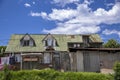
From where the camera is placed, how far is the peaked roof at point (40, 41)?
54.1 metres

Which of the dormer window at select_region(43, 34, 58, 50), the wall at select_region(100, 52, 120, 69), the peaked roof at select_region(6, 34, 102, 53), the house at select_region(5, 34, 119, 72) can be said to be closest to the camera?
the wall at select_region(100, 52, 120, 69)

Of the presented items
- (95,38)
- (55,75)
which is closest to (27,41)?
(95,38)

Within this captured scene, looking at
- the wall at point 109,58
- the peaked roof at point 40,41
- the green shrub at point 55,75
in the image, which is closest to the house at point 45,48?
the peaked roof at point 40,41

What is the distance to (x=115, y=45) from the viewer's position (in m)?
76.4

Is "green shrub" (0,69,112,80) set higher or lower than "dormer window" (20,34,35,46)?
lower

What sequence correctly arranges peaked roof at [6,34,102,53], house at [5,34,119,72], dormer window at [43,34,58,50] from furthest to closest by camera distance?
dormer window at [43,34,58,50] → peaked roof at [6,34,102,53] → house at [5,34,119,72]

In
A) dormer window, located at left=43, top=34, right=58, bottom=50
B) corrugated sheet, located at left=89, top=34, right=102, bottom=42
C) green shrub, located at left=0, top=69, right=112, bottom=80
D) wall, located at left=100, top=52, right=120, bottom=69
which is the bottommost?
green shrub, located at left=0, top=69, right=112, bottom=80

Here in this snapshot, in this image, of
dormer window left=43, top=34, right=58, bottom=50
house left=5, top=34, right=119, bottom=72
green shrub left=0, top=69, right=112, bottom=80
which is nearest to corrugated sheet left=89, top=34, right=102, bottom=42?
house left=5, top=34, right=119, bottom=72

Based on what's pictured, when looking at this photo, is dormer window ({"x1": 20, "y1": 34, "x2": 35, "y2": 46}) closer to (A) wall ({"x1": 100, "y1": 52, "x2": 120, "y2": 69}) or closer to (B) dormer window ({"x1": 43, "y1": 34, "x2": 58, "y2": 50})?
(B) dormer window ({"x1": 43, "y1": 34, "x2": 58, "y2": 50})

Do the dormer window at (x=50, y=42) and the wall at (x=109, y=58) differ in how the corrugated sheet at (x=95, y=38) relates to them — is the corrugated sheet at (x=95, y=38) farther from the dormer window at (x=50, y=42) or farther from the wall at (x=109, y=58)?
the wall at (x=109, y=58)

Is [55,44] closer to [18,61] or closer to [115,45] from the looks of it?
[18,61]

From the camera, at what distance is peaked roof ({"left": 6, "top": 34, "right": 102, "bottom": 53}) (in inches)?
2130

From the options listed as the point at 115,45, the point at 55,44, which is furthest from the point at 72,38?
the point at 115,45

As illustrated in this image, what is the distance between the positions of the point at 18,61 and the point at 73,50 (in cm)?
2063
